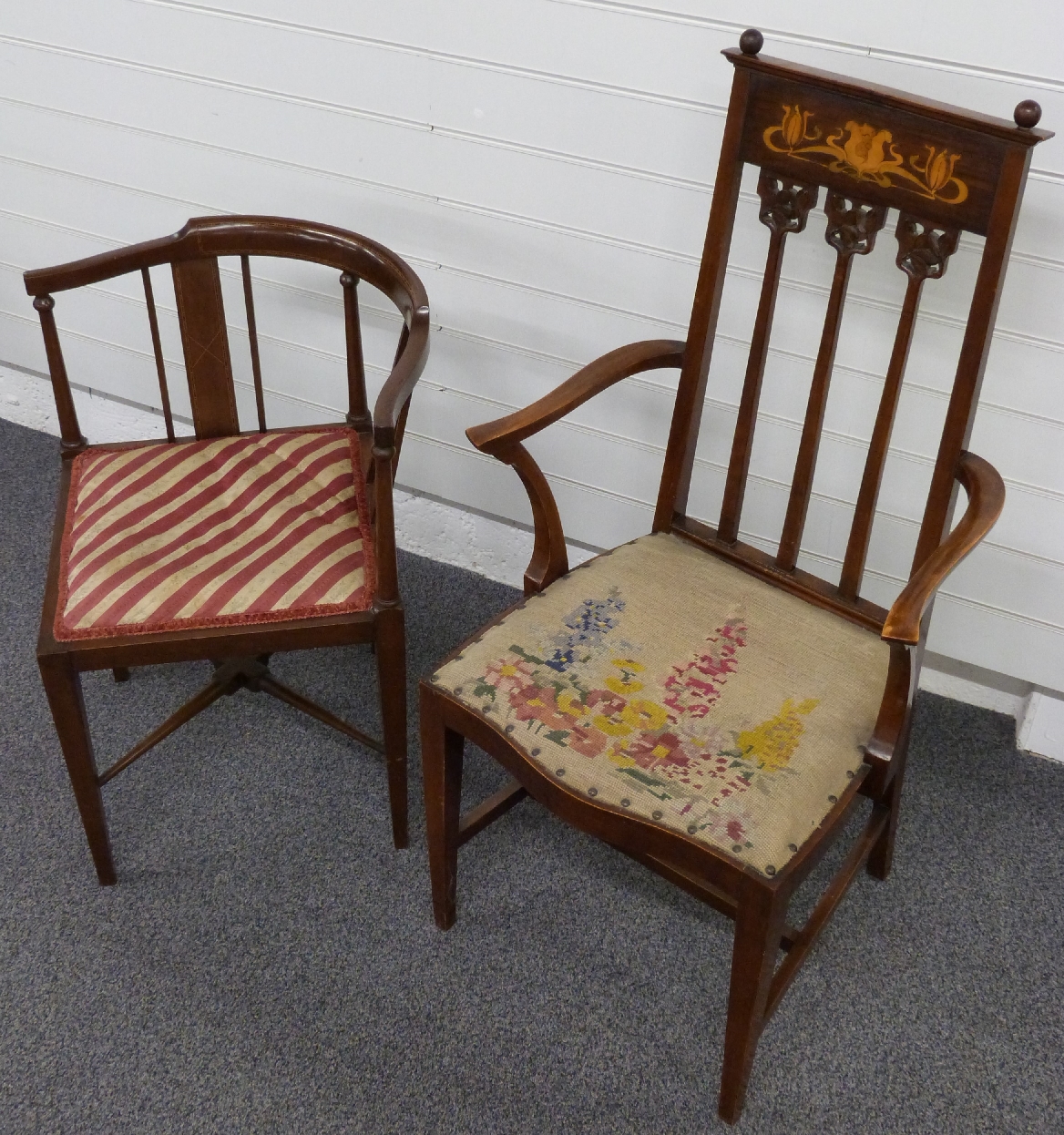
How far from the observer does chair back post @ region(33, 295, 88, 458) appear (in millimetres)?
1663

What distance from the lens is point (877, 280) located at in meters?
1.67

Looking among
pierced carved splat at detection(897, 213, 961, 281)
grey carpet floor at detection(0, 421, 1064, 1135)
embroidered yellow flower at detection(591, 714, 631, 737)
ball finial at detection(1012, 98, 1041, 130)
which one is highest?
ball finial at detection(1012, 98, 1041, 130)

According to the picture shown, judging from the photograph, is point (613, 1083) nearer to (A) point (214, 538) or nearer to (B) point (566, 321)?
(A) point (214, 538)

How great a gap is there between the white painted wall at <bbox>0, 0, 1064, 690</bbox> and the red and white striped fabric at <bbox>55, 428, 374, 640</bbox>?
42 centimetres

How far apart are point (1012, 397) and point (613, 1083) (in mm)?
1116

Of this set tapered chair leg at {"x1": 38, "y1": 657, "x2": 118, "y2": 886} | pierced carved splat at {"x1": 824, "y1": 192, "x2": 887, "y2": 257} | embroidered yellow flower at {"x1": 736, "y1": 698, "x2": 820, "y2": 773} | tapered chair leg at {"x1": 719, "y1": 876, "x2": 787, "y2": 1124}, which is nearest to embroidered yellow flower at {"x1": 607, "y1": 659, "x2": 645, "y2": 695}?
embroidered yellow flower at {"x1": 736, "y1": 698, "x2": 820, "y2": 773}

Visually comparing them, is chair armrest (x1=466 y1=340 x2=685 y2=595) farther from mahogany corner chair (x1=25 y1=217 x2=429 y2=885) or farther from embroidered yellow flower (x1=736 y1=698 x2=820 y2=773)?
embroidered yellow flower (x1=736 y1=698 x2=820 y2=773)

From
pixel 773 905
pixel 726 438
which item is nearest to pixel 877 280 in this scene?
pixel 726 438

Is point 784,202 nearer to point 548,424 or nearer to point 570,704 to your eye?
point 548,424

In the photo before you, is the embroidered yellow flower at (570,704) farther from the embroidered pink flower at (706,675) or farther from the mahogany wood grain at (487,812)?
the mahogany wood grain at (487,812)

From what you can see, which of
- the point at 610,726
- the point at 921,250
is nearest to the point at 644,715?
the point at 610,726

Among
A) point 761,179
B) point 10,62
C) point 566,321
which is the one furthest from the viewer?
point 10,62

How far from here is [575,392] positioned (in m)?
1.52

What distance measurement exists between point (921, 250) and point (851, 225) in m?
0.09
